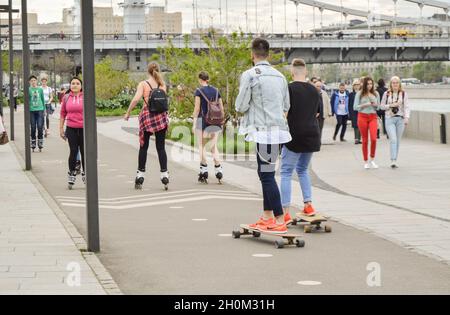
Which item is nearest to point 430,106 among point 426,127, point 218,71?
point 426,127

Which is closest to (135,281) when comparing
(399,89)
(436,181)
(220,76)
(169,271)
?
(169,271)

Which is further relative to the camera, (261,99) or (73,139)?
(73,139)

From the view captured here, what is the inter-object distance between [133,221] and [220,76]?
16576mm

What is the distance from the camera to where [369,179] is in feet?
56.1

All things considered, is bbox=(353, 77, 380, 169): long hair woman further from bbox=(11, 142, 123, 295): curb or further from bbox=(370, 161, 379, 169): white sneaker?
bbox=(11, 142, 123, 295): curb

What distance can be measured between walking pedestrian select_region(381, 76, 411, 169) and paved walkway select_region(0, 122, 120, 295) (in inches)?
312

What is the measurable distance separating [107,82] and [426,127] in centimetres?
3339

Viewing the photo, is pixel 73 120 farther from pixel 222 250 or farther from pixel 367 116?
pixel 222 250

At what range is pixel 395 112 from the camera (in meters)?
19.6

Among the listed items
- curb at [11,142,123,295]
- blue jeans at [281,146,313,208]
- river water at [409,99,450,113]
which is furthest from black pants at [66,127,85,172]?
river water at [409,99,450,113]

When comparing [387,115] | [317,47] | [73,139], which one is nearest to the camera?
[73,139]

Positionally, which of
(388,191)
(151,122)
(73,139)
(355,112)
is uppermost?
(151,122)

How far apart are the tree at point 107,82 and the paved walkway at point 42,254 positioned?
147 feet
